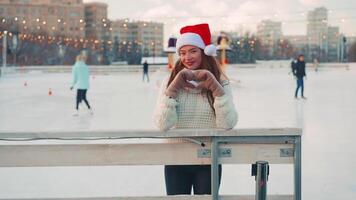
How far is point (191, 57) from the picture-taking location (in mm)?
3150

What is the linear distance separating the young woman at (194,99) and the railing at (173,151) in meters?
0.11

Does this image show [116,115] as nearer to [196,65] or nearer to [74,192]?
[74,192]

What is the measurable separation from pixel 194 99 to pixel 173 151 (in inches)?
12.2

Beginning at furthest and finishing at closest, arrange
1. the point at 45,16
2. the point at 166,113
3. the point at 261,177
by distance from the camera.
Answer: the point at 45,16, the point at 166,113, the point at 261,177

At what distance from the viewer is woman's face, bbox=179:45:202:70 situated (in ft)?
10.3

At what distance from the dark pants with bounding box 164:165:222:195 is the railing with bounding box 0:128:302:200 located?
0.15 metres

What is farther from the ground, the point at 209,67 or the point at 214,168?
the point at 209,67

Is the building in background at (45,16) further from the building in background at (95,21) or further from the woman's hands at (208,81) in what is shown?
the woman's hands at (208,81)

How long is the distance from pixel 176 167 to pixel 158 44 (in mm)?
90633

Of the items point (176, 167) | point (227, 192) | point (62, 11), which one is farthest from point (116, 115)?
point (62, 11)

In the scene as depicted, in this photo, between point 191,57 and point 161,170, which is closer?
point 191,57

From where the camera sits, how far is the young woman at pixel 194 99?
9.71 feet

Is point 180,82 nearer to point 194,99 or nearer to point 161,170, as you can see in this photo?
point 194,99

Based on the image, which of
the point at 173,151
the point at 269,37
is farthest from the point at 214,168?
the point at 269,37
